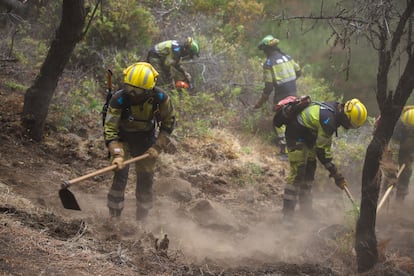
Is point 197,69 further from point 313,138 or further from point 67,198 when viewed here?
point 67,198

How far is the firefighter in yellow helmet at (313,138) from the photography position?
6.74 m

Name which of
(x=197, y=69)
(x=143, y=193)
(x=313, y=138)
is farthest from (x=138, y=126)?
(x=197, y=69)

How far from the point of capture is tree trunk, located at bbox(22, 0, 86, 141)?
7.04 metres

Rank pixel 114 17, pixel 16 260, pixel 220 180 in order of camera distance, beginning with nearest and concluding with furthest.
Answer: pixel 16 260 → pixel 220 180 → pixel 114 17

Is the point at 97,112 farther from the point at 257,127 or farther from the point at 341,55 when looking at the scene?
the point at 341,55

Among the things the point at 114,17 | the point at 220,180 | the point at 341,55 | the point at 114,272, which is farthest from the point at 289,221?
the point at 341,55

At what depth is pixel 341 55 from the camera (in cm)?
1395

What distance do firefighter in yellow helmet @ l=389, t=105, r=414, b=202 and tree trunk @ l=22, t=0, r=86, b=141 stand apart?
5.25 meters

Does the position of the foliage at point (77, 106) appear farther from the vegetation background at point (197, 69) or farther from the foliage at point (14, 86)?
the foliage at point (14, 86)

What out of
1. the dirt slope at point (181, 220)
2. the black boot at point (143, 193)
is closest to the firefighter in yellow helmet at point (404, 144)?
the dirt slope at point (181, 220)

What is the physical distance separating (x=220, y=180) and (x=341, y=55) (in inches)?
272

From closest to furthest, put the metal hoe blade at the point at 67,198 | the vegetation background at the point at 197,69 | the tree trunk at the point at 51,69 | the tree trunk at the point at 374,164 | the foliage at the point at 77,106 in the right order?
the tree trunk at the point at 374,164, the metal hoe blade at the point at 67,198, the tree trunk at the point at 51,69, the foliage at the point at 77,106, the vegetation background at the point at 197,69

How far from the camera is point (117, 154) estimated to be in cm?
553

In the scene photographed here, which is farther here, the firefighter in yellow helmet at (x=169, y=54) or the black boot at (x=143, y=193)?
the firefighter in yellow helmet at (x=169, y=54)
